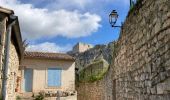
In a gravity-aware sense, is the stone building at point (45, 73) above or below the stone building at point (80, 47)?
below

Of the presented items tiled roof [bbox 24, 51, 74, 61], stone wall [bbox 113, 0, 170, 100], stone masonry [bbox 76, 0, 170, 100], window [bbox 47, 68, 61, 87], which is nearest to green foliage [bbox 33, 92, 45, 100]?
window [bbox 47, 68, 61, 87]

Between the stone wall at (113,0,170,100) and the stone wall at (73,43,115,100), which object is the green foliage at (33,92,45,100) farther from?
the stone wall at (113,0,170,100)

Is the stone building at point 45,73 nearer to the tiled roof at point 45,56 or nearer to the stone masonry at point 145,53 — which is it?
the tiled roof at point 45,56

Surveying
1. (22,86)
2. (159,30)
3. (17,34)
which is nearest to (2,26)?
(17,34)

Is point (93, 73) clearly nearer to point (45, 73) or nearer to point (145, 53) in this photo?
point (45, 73)

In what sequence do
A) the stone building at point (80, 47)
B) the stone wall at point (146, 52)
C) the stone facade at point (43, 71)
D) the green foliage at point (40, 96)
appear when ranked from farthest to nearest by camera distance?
the stone building at point (80, 47), the stone facade at point (43, 71), the green foliage at point (40, 96), the stone wall at point (146, 52)

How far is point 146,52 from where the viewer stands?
6.05 metres

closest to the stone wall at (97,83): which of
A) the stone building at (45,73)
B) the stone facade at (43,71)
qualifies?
the stone building at (45,73)

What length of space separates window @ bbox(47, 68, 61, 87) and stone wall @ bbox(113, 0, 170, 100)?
449 inches

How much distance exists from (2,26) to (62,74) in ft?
43.3

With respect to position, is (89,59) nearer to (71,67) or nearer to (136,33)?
(71,67)

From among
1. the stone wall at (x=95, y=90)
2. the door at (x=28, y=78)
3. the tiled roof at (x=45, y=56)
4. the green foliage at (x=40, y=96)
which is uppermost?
the tiled roof at (x=45, y=56)

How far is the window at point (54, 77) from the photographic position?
19981 millimetres

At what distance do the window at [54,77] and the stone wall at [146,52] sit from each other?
449 inches
